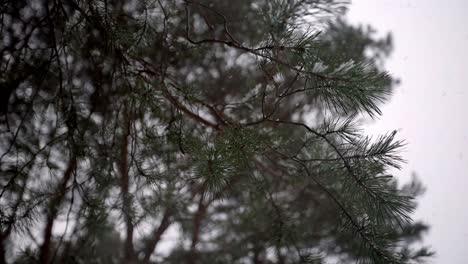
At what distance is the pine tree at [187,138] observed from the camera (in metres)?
0.72

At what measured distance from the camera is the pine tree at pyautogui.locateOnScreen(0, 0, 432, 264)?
72 centimetres

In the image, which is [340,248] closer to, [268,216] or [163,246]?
[268,216]

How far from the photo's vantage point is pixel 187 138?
0.95 metres

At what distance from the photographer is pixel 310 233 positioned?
1.54m

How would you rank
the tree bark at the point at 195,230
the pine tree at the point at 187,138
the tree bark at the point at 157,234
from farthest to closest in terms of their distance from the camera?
the tree bark at the point at 195,230
the tree bark at the point at 157,234
the pine tree at the point at 187,138

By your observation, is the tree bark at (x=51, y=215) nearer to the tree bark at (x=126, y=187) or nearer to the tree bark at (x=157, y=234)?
the tree bark at (x=126, y=187)

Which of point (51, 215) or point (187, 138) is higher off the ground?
point (187, 138)

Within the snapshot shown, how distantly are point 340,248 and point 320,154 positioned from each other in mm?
715

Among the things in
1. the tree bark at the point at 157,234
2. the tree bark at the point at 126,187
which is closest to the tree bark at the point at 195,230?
the tree bark at the point at 157,234

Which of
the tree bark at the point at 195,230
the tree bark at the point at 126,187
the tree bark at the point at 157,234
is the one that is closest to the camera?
the tree bark at the point at 126,187

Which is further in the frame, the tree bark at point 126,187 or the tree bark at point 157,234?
the tree bark at point 157,234

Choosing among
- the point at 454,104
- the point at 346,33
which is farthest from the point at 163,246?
the point at 454,104

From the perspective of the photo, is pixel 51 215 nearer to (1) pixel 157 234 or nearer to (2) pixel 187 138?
(1) pixel 157 234

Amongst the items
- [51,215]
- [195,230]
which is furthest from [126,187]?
[195,230]
